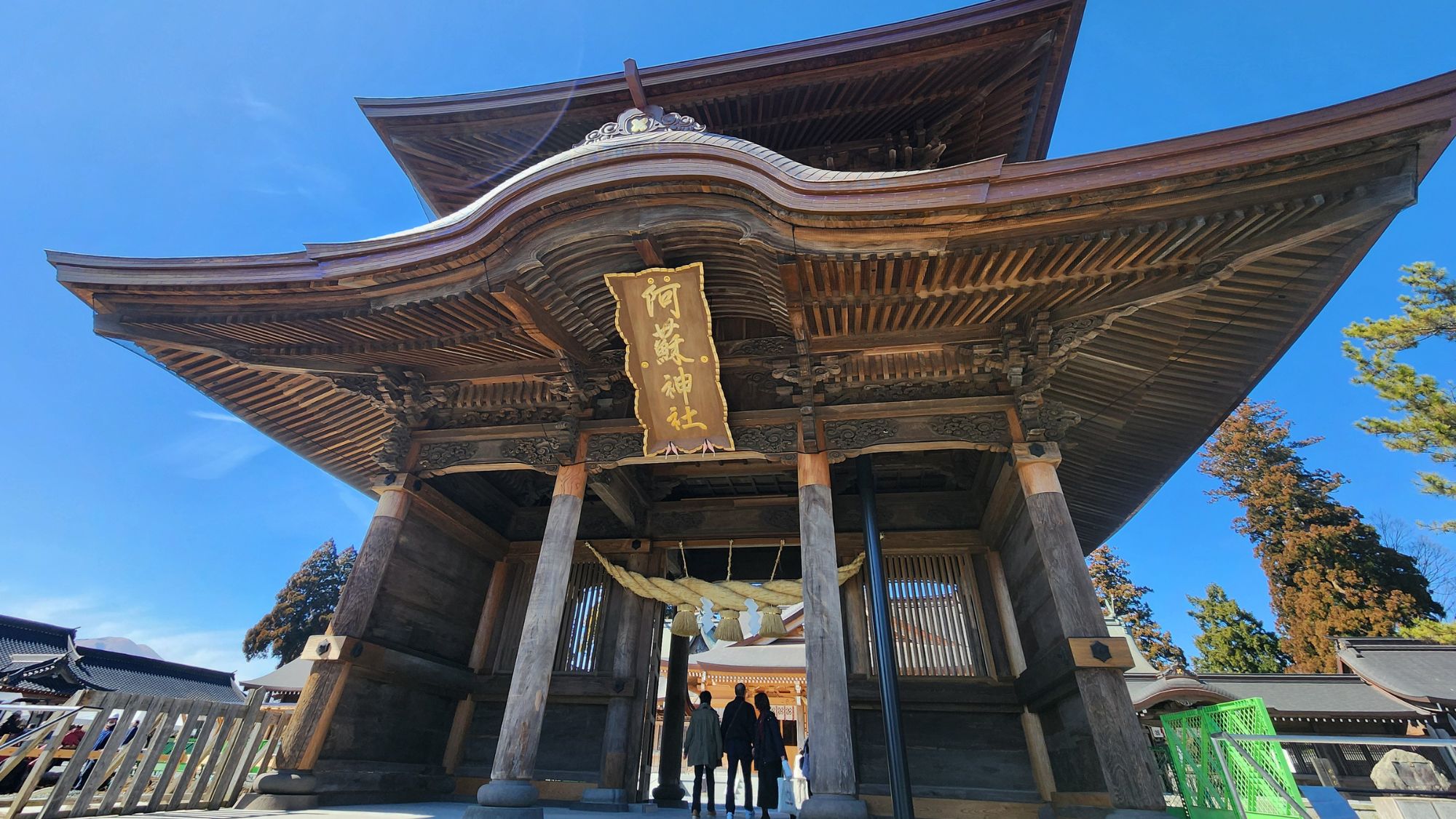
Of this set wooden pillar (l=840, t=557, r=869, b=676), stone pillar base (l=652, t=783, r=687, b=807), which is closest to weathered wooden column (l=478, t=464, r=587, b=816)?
stone pillar base (l=652, t=783, r=687, b=807)

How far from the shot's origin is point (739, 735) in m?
7.43

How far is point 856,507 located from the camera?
9266mm

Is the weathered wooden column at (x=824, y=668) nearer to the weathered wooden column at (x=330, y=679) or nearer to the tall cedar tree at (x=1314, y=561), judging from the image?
the weathered wooden column at (x=330, y=679)

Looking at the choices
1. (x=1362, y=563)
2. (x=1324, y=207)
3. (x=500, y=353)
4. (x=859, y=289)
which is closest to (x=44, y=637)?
(x=500, y=353)

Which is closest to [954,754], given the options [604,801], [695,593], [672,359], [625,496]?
[695,593]

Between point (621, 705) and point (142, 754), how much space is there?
4885mm

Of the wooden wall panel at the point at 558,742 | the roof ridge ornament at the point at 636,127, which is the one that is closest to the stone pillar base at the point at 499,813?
the wooden wall panel at the point at 558,742

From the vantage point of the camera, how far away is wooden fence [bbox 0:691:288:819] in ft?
16.2

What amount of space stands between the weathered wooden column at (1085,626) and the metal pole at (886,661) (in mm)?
1653

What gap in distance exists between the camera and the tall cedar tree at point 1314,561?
878 inches

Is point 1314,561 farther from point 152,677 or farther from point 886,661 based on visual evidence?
point 152,677

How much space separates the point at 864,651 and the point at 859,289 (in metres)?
4.97

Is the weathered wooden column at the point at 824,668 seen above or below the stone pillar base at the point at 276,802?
above

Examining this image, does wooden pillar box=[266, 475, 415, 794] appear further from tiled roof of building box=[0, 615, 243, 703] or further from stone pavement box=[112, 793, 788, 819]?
tiled roof of building box=[0, 615, 243, 703]
